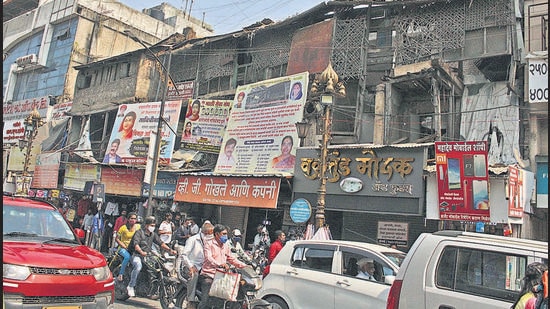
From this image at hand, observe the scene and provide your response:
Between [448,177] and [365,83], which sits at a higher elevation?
[365,83]

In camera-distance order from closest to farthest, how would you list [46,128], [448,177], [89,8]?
[448,177] → [46,128] → [89,8]

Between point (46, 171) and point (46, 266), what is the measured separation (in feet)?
73.7

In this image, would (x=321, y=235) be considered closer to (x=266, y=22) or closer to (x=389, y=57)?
(x=389, y=57)

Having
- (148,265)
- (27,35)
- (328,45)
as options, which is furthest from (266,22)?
(27,35)

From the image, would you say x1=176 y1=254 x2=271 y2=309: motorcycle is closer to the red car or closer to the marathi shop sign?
the red car

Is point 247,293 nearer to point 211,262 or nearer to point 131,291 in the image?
point 211,262

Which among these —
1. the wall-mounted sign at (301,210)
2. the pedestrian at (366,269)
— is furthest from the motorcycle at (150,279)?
the pedestrian at (366,269)

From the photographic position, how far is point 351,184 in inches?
548

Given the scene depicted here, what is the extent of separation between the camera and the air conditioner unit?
32750 millimetres

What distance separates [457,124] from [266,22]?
9.65 m

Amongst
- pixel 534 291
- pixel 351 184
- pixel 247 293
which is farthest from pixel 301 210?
pixel 534 291

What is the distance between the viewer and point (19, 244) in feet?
18.6

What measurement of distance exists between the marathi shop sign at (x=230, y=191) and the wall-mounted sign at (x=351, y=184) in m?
2.14

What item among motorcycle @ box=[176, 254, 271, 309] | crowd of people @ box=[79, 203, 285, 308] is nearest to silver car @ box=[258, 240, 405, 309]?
motorcycle @ box=[176, 254, 271, 309]
